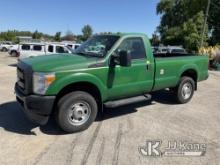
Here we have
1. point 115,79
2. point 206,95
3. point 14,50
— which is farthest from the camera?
point 14,50

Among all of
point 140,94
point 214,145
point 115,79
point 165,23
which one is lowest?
point 214,145

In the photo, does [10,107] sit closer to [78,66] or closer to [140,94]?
[78,66]

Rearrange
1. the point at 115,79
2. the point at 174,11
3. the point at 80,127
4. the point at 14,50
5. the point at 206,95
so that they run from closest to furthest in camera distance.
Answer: the point at 80,127 < the point at 115,79 < the point at 206,95 < the point at 14,50 < the point at 174,11

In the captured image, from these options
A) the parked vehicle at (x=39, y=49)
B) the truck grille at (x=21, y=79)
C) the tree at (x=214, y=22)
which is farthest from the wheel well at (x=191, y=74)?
the tree at (x=214, y=22)

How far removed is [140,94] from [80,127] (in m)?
1.86

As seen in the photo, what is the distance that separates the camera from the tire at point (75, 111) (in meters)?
5.09

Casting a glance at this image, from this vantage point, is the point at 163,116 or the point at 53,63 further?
the point at 163,116

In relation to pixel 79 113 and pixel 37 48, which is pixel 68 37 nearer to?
pixel 37 48

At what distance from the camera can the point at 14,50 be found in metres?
27.7

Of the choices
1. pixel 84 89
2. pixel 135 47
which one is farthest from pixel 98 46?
pixel 84 89

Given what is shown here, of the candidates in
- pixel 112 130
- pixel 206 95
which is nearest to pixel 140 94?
pixel 112 130

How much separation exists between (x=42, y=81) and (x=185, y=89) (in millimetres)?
4524

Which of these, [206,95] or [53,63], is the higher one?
[53,63]

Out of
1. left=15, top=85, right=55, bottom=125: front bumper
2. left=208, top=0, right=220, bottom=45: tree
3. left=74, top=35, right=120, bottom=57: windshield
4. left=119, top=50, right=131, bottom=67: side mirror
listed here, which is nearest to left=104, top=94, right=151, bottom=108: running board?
left=119, top=50, right=131, bottom=67: side mirror
